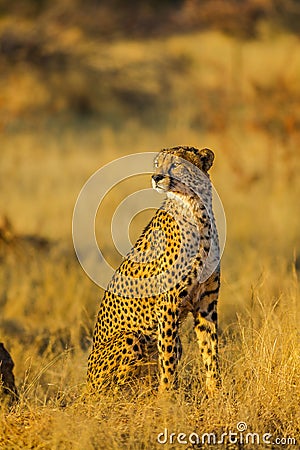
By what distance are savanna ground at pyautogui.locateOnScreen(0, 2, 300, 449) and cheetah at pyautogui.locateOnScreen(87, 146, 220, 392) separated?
0.14m

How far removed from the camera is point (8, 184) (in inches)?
407

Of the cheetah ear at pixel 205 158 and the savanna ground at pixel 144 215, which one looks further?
the cheetah ear at pixel 205 158

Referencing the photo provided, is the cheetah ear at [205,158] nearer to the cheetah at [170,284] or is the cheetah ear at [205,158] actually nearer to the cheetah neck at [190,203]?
the cheetah at [170,284]

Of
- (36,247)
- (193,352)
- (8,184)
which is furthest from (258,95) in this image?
(193,352)

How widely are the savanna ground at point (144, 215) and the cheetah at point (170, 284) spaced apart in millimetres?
136

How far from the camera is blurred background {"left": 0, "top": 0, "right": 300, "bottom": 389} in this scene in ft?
21.8

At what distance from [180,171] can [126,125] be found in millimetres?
9908

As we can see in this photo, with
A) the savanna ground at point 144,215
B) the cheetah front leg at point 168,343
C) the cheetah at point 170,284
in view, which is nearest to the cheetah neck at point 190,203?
the cheetah at point 170,284

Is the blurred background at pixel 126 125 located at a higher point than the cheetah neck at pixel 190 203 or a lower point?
higher

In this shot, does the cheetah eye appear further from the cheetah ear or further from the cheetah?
the cheetah ear

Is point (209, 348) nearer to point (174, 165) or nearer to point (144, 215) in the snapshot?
point (174, 165)

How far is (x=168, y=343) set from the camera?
394cm

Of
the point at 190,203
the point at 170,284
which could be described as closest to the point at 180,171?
the point at 190,203

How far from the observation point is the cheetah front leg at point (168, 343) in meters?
3.94
